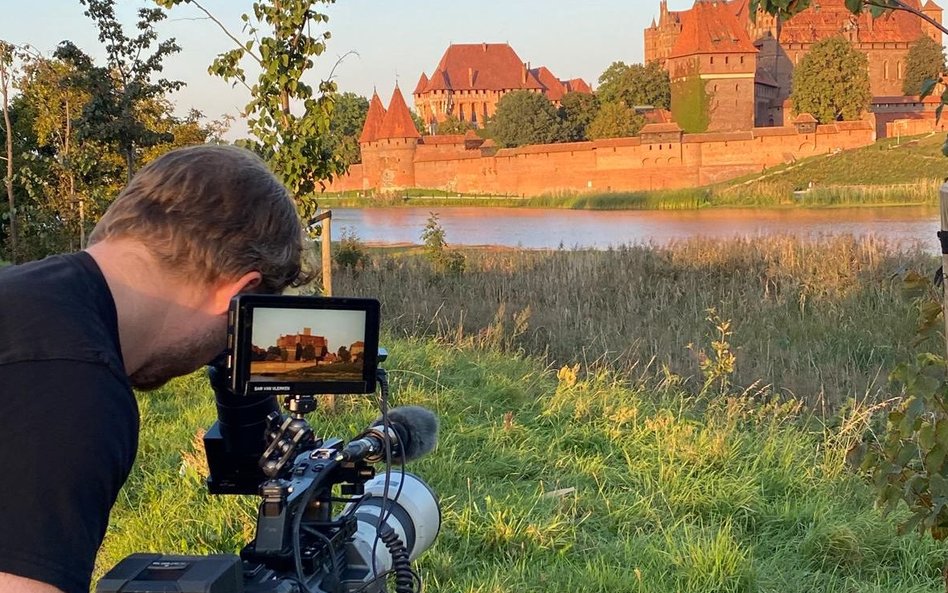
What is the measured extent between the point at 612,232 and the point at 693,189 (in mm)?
22837

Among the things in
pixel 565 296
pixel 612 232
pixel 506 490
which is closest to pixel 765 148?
pixel 612 232

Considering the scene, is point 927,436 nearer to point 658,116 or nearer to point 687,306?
point 687,306

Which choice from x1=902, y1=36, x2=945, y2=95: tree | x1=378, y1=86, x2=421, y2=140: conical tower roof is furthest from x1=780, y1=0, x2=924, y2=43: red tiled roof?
x1=378, y1=86, x2=421, y2=140: conical tower roof

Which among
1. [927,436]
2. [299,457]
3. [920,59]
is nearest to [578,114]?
[920,59]

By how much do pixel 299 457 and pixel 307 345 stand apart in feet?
0.61

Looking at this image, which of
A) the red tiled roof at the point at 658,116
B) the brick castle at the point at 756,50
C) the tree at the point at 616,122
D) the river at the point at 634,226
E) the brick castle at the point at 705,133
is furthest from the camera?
the brick castle at the point at 756,50

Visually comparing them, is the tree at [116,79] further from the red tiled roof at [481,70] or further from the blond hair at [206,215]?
the red tiled roof at [481,70]

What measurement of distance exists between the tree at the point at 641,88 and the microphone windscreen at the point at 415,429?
65167 mm

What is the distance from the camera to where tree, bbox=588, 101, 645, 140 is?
60469 millimetres

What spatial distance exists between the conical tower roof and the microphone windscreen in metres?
62.8

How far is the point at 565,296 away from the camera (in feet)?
31.8

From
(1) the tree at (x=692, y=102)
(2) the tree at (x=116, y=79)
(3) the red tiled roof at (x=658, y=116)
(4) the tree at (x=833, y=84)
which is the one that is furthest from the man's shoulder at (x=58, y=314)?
(1) the tree at (x=692, y=102)

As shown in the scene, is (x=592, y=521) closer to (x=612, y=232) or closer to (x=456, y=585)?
(x=456, y=585)

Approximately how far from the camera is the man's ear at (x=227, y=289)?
1220 millimetres
